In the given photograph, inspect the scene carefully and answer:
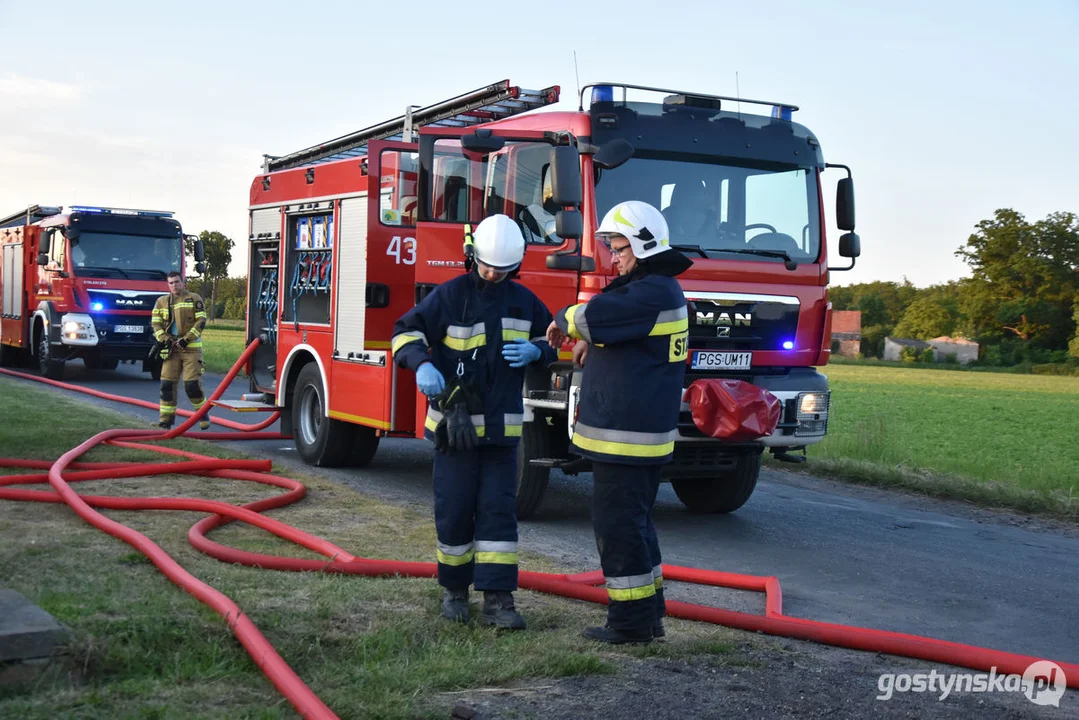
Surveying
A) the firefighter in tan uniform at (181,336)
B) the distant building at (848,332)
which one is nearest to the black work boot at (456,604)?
the firefighter in tan uniform at (181,336)

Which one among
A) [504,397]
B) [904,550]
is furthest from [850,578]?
Result: [504,397]

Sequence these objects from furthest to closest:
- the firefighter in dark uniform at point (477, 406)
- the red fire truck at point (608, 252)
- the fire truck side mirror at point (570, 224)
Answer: the red fire truck at point (608, 252) < the fire truck side mirror at point (570, 224) < the firefighter in dark uniform at point (477, 406)

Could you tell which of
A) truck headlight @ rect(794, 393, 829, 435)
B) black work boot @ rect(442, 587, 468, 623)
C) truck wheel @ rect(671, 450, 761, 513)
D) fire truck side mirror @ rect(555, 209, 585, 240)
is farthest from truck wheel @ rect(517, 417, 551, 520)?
black work boot @ rect(442, 587, 468, 623)

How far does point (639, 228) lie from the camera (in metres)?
5.02

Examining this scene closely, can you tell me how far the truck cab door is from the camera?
7.73 m

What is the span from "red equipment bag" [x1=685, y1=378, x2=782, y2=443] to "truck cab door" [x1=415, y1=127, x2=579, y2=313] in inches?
42.0

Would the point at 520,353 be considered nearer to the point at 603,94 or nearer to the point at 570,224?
the point at 570,224

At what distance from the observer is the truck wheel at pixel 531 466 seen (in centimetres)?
786

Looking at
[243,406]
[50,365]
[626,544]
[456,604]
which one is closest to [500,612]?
[456,604]

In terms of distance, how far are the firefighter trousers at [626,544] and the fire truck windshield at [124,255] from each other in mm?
16412

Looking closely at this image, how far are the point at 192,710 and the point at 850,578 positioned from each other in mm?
4229

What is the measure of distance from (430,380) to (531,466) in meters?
2.98

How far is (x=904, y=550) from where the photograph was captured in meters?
7.74

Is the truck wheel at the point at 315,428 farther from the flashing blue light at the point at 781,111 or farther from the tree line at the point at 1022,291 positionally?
the tree line at the point at 1022,291
